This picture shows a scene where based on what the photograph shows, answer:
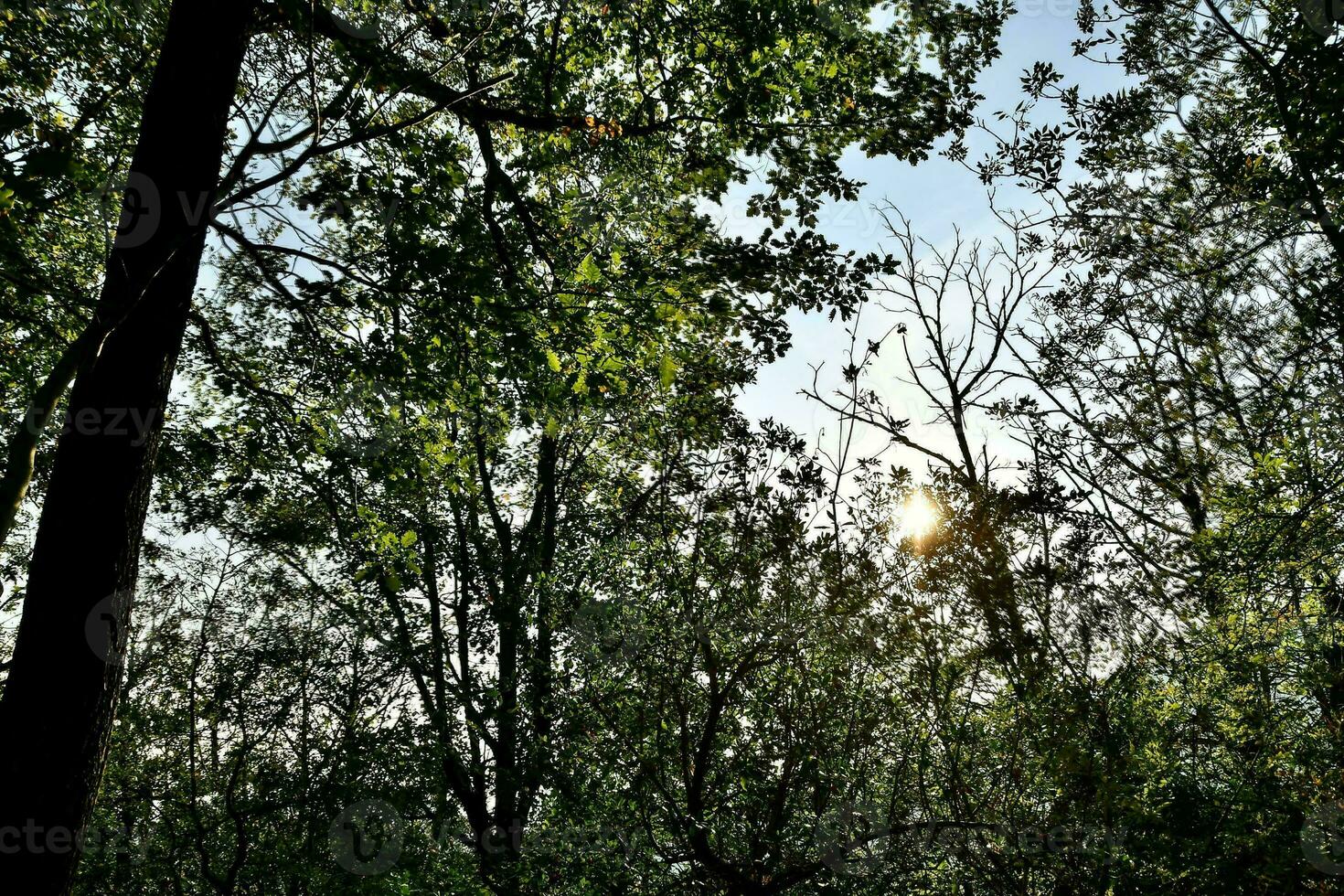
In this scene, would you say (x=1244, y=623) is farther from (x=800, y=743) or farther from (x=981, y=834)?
(x=800, y=743)

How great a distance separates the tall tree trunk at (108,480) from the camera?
338cm

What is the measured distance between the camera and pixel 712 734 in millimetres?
6766

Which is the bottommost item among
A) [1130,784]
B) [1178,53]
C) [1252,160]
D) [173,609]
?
[1130,784]

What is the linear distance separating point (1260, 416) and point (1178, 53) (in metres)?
3.45

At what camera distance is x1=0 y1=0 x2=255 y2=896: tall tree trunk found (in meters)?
3.38

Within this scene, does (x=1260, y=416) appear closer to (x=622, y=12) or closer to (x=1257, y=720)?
(x=1257, y=720)

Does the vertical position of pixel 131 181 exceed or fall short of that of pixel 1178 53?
it falls short

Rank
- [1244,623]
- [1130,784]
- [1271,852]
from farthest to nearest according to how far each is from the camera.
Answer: [1244,623]
[1130,784]
[1271,852]

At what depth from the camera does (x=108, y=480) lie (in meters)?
3.76

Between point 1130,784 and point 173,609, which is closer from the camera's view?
point 1130,784

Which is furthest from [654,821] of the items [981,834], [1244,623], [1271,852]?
[1244,623]

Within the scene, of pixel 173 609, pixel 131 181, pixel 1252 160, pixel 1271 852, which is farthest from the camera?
pixel 173 609

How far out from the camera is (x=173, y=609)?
1193 cm

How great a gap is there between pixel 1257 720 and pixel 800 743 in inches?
122
